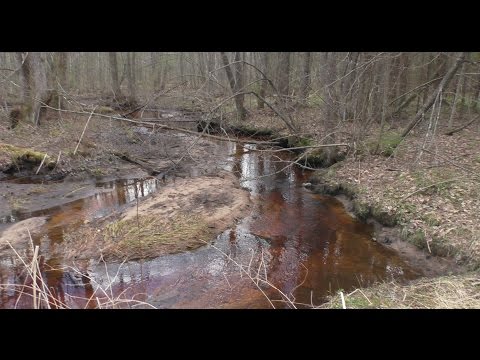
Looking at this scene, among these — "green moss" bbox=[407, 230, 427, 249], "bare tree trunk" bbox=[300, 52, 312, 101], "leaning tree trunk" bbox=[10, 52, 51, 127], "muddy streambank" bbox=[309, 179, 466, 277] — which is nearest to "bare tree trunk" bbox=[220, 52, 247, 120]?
"bare tree trunk" bbox=[300, 52, 312, 101]

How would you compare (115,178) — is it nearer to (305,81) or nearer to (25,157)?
(25,157)

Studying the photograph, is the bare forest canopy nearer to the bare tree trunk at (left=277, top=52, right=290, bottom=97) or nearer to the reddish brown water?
the bare tree trunk at (left=277, top=52, right=290, bottom=97)

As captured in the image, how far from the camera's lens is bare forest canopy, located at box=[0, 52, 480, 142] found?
11.5 m

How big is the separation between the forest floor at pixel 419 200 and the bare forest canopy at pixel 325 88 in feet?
2.86

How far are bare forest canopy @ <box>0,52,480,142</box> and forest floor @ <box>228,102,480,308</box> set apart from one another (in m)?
0.87

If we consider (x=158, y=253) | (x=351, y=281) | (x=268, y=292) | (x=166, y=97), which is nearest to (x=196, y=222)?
(x=158, y=253)

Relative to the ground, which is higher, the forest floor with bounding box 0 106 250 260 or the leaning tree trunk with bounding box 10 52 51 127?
the leaning tree trunk with bounding box 10 52 51 127

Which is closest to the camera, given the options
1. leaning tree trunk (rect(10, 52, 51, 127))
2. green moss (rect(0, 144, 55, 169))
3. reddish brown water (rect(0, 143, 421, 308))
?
reddish brown water (rect(0, 143, 421, 308))

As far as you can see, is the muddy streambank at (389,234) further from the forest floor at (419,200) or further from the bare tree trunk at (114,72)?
the bare tree trunk at (114,72)

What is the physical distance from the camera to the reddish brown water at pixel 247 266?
6457 millimetres

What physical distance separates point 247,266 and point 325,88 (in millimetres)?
7186

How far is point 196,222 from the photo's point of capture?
9125mm

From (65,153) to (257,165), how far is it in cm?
736
